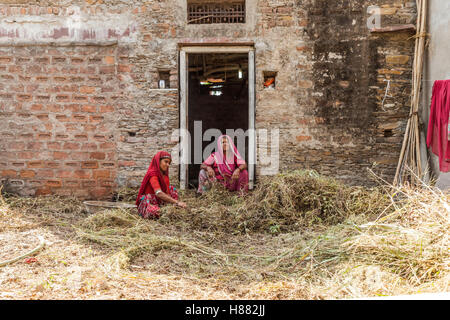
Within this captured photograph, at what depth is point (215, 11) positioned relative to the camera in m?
6.11

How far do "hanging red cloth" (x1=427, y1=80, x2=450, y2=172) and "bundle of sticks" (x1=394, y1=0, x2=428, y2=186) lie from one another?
1.06 ft

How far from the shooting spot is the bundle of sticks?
18.7 ft

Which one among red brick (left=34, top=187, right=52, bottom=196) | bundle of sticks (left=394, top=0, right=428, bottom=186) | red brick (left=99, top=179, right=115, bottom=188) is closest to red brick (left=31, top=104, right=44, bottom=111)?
red brick (left=34, top=187, right=52, bottom=196)

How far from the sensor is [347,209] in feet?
14.9

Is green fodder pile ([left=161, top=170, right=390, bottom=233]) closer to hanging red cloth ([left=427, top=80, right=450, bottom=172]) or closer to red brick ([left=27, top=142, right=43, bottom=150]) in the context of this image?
hanging red cloth ([left=427, top=80, right=450, bottom=172])

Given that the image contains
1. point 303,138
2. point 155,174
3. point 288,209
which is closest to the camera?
point 288,209

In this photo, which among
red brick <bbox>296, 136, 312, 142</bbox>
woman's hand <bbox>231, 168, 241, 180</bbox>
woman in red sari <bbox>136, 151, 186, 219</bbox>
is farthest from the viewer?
red brick <bbox>296, 136, 312, 142</bbox>

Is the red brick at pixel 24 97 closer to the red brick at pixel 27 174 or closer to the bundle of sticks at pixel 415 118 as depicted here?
the red brick at pixel 27 174

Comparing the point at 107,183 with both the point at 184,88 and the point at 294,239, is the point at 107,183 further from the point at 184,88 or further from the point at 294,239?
the point at 294,239

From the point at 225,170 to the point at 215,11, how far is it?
263cm

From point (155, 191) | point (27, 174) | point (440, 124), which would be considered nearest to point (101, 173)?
point (27, 174)

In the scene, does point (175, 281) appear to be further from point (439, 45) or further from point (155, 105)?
point (439, 45)

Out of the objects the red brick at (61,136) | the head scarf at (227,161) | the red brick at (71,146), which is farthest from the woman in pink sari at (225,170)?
the red brick at (61,136)

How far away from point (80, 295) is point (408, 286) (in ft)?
7.27
